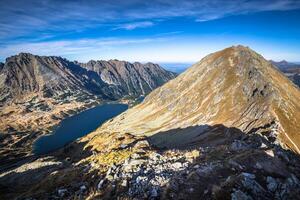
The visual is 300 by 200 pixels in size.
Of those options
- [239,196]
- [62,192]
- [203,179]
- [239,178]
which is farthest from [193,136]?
[239,196]

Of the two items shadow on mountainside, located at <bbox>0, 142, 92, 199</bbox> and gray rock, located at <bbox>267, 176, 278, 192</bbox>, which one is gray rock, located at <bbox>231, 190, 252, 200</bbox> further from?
shadow on mountainside, located at <bbox>0, 142, 92, 199</bbox>

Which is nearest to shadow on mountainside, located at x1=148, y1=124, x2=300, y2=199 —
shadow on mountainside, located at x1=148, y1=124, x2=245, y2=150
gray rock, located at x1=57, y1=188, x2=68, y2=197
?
gray rock, located at x1=57, y1=188, x2=68, y2=197

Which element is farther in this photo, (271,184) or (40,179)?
(40,179)

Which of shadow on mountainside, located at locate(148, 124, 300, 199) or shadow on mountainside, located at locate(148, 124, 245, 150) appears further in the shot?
shadow on mountainside, located at locate(148, 124, 245, 150)

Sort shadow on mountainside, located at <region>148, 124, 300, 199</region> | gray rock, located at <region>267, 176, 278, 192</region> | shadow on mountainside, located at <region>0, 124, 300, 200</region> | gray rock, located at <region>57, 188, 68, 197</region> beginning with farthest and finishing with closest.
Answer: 1. gray rock, located at <region>57, 188, 68, 197</region>
2. gray rock, located at <region>267, 176, 278, 192</region>
3. shadow on mountainside, located at <region>0, 124, 300, 200</region>
4. shadow on mountainside, located at <region>148, 124, 300, 199</region>

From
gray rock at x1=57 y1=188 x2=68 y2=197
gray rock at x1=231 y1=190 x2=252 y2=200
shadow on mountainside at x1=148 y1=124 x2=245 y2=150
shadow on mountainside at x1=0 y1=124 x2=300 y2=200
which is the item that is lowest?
shadow on mountainside at x1=148 y1=124 x2=245 y2=150

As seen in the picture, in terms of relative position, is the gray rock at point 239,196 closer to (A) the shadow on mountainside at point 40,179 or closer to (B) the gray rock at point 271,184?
(B) the gray rock at point 271,184

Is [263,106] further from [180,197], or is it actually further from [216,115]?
[180,197]

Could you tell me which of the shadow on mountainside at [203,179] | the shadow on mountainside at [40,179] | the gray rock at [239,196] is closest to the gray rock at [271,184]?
the shadow on mountainside at [203,179]

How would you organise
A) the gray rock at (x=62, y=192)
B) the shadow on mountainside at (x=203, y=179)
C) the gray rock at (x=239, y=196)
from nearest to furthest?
1. the gray rock at (x=239, y=196)
2. the shadow on mountainside at (x=203, y=179)
3. the gray rock at (x=62, y=192)

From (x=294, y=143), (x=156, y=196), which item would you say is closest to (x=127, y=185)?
(x=156, y=196)

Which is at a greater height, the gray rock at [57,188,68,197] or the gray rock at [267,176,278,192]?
the gray rock at [267,176,278,192]

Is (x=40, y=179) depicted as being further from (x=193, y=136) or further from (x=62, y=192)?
(x=193, y=136)

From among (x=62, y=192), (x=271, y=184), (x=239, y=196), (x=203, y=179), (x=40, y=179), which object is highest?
(x=239, y=196)
